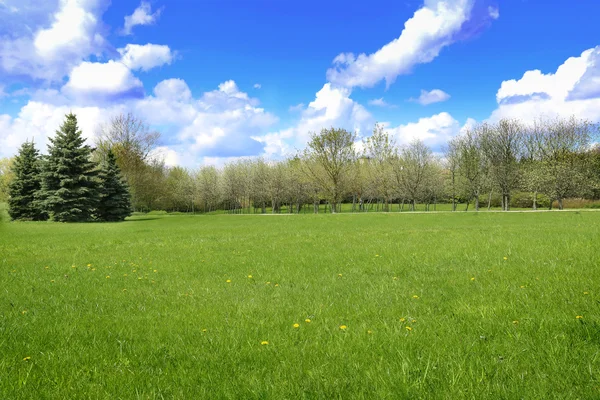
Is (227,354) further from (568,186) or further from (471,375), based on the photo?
→ (568,186)

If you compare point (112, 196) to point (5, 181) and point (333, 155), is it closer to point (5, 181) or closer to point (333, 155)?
point (333, 155)

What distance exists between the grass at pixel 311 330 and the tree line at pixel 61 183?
99.1 feet

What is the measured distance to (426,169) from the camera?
5809 cm

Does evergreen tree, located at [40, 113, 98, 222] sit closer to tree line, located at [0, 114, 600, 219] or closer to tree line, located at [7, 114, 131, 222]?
tree line, located at [7, 114, 131, 222]

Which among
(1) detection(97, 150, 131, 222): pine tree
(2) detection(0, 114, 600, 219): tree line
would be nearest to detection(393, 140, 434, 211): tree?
(2) detection(0, 114, 600, 219): tree line

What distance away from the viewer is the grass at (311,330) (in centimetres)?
347

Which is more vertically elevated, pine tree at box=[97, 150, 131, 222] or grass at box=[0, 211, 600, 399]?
pine tree at box=[97, 150, 131, 222]

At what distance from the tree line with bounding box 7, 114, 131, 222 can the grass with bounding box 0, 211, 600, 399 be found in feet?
99.1

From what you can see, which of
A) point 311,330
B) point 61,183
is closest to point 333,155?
point 61,183

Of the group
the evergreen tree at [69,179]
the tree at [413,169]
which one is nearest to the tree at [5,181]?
the evergreen tree at [69,179]

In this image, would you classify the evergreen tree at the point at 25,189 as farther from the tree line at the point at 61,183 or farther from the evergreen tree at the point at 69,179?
the evergreen tree at the point at 69,179

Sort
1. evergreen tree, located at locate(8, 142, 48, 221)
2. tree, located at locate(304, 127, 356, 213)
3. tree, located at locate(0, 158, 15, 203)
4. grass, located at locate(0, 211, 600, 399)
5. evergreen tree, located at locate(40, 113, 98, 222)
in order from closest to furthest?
tree, located at locate(0, 158, 15, 203), grass, located at locate(0, 211, 600, 399), evergreen tree, located at locate(40, 113, 98, 222), evergreen tree, located at locate(8, 142, 48, 221), tree, located at locate(304, 127, 356, 213)

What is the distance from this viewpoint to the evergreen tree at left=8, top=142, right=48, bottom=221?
121ft

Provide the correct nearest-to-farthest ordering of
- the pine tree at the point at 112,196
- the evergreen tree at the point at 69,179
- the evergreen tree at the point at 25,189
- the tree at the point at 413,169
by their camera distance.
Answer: the evergreen tree at the point at 69,179 < the evergreen tree at the point at 25,189 < the pine tree at the point at 112,196 < the tree at the point at 413,169
